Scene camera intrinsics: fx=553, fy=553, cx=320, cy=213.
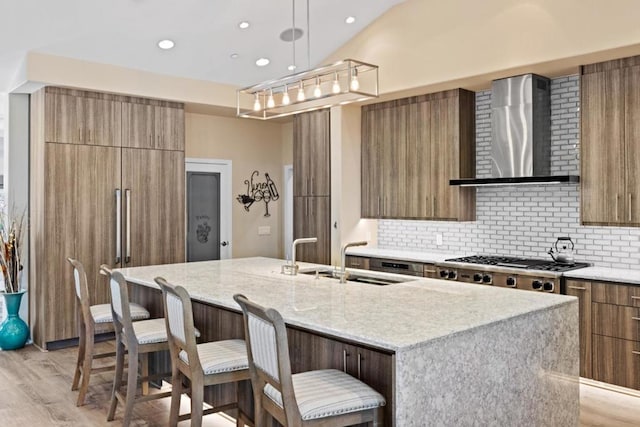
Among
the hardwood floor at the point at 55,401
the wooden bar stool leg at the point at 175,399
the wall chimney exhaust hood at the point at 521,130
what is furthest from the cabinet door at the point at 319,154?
the wooden bar stool leg at the point at 175,399

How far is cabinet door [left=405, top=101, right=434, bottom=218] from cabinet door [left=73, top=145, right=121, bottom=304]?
3157 mm

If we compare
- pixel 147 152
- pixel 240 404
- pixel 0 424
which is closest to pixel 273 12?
pixel 147 152

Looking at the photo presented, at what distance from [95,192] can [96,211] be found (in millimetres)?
200

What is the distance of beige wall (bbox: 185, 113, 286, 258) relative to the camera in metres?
7.29

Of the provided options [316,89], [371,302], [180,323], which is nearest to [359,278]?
[371,302]

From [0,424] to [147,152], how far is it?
3222 mm

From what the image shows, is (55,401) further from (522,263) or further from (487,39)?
(487,39)

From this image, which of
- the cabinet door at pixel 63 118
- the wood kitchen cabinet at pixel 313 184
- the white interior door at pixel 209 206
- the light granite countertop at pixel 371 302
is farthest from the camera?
the white interior door at pixel 209 206

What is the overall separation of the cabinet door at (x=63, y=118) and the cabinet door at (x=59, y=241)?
0.09 metres

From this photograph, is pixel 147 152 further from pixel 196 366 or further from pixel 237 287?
pixel 196 366

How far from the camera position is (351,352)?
8.40 ft

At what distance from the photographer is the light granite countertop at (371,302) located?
7.95 feet

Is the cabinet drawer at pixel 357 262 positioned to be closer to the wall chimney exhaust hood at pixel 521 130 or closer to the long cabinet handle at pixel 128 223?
the wall chimney exhaust hood at pixel 521 130

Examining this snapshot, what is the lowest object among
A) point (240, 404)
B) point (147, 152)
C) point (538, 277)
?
point (240, 404)
